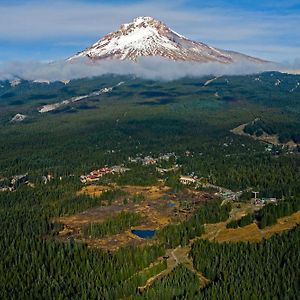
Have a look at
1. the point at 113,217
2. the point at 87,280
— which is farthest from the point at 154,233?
the point at 87,280

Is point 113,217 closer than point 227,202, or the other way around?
point 113,217

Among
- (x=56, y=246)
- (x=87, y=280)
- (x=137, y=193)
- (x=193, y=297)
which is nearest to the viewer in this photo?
(x=193, y=297)

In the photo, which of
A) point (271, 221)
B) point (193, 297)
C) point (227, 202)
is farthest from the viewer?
point (227, 202)

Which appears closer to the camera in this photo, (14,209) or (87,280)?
(87,280)

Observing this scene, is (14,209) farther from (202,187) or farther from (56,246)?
(202,187)

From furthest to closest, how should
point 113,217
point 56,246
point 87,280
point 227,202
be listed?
point 227,202
point 113,217
point 56,246
point 87,280

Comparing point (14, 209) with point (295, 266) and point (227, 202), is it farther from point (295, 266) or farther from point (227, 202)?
point (295, 266)

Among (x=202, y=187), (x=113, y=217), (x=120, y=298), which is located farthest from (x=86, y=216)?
(x=120, y=298)

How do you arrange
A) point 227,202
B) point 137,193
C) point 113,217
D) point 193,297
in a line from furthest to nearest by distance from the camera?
1. point 137,193
2. point 227,202
3. point 113,217
4. point 193,297

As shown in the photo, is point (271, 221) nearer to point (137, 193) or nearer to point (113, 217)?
point (113, 217)
